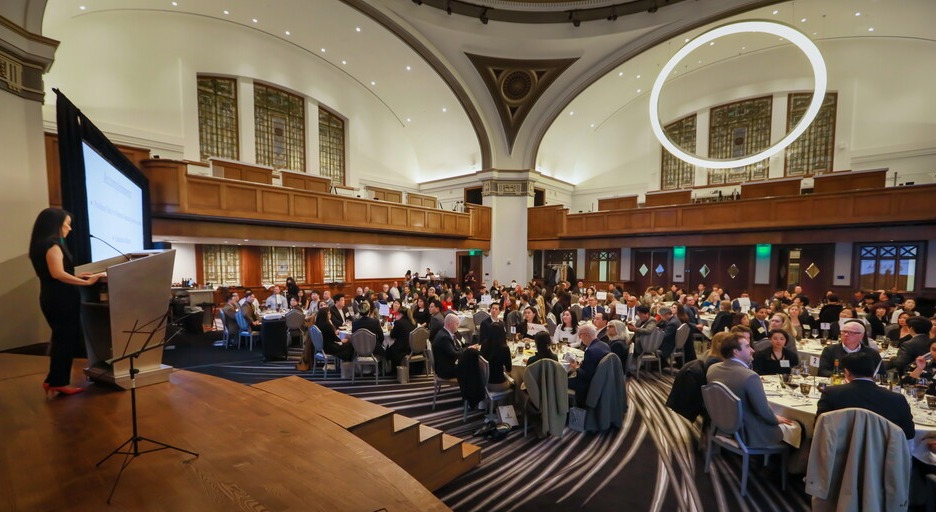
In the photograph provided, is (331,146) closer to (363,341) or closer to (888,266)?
(363,341)

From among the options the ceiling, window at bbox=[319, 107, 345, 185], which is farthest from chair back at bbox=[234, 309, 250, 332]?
the ceiling

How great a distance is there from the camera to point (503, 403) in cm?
541

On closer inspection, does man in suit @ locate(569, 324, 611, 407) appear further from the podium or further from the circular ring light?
the circular ring light

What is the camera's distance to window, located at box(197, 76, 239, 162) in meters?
13.1

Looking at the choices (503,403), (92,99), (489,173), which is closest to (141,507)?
(503,403)

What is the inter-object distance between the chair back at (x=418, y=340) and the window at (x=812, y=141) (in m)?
16.0

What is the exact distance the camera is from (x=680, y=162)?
16.8 m

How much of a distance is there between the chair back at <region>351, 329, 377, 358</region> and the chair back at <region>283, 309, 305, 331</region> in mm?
3283

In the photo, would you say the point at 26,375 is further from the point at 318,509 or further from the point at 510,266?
the point at 510,266

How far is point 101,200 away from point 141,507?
4.71m

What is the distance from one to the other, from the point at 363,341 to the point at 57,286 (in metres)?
4.33

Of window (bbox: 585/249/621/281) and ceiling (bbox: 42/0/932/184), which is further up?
ceiling (bbox: 42/0/932/184)

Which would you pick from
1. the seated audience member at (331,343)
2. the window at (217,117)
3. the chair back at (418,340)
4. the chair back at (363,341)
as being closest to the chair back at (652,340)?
the chair back at (418,340)

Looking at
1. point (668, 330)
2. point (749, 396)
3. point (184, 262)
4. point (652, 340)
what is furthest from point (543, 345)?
point (184, 262)
